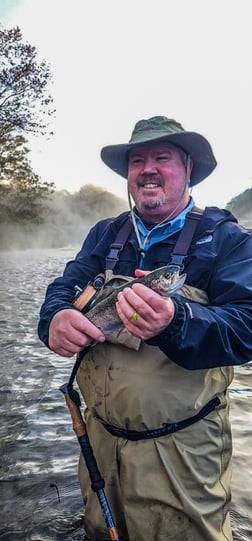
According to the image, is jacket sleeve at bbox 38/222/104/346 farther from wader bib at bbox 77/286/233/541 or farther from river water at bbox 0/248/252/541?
river water at bbox 0/248/252/541

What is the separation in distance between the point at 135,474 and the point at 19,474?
2395 millimetres

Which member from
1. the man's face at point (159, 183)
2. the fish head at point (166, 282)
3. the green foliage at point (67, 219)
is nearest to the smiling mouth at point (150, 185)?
the man's face at point (159, 183)

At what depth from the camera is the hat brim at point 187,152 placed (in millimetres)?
3625

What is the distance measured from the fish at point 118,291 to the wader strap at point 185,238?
39 cm

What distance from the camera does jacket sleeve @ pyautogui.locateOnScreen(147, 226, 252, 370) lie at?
8.65ft

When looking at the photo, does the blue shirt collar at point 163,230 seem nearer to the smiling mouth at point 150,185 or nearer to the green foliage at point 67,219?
the smiling mouth at point 150,185

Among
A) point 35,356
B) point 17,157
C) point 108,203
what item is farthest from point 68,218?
point 35,356

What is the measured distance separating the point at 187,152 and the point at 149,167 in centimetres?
37

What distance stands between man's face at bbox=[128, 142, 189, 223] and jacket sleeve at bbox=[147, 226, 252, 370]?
727mm

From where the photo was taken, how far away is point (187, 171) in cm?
379

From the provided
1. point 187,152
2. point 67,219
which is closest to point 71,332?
point 187,152

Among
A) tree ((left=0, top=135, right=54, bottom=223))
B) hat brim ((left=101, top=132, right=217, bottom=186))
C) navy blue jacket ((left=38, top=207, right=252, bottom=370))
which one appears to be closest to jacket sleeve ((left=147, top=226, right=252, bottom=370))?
navy blue jacket ((left=38, top=207, right=252, bottom=370))

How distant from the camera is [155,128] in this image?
143 inches

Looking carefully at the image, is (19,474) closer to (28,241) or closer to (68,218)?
(28,241)
